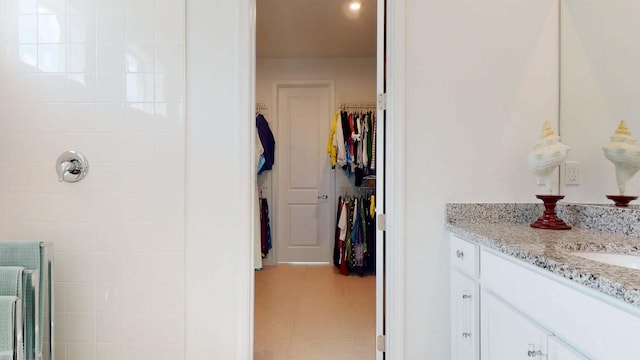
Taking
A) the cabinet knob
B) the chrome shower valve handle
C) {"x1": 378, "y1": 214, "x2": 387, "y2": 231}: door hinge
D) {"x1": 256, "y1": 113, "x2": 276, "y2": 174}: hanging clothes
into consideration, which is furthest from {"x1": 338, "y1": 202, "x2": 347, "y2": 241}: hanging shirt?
the cabinet knob

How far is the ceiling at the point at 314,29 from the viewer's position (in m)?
2.60

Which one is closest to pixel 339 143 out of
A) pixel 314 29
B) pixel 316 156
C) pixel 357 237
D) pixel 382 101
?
pixel 316 156

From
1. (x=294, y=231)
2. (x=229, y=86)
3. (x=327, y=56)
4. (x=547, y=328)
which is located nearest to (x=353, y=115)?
(x=327, y=56)

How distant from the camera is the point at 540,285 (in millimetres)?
864

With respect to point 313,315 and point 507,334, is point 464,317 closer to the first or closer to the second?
point 507,334

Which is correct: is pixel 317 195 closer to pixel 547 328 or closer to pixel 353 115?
pixel 353 115

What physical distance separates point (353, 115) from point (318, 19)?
1.10 m

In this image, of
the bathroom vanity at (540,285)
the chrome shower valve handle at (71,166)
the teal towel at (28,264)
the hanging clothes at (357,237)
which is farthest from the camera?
the hanging clothes at (357,237)

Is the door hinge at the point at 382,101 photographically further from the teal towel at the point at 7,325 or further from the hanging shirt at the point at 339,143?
the hanging shirt at the point at 339,143

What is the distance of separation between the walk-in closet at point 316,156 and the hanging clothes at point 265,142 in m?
0.01

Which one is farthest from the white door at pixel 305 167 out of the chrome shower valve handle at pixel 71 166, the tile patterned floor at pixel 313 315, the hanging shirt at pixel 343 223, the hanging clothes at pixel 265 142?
the chrome shower valve handle at pixel 71 166

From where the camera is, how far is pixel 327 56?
370 centimetres

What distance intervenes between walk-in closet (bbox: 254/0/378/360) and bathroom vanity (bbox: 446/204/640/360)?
146 centimetres

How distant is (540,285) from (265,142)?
10.4ft
